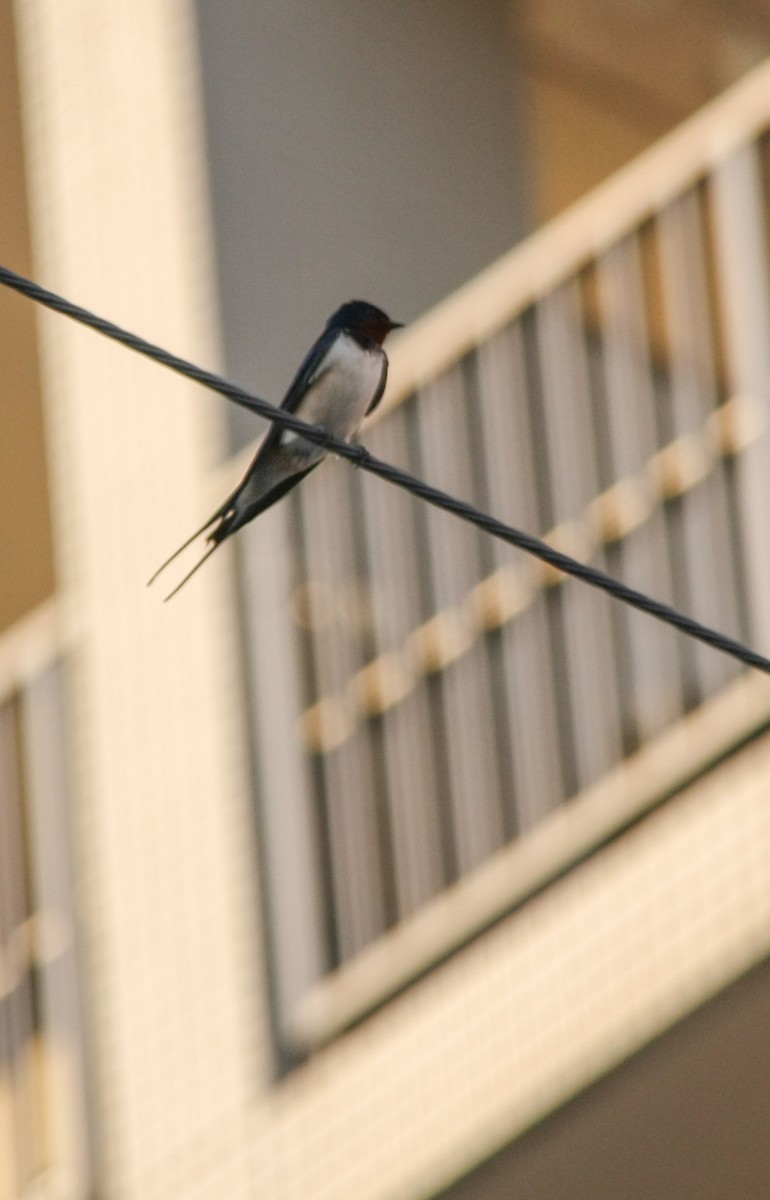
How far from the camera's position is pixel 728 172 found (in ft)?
14.8

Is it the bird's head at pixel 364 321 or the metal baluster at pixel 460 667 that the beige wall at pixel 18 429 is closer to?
the metal baluster at pixel 460 667

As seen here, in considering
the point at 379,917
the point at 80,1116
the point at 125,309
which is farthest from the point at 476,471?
the point at 80,1116

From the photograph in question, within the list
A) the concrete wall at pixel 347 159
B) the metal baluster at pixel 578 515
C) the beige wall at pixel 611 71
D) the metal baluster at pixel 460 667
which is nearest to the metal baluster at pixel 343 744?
the metal baluster at pixel 460 667

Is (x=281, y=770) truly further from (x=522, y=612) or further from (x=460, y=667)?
(x=522, y=612)

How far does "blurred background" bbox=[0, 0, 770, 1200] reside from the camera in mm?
4328

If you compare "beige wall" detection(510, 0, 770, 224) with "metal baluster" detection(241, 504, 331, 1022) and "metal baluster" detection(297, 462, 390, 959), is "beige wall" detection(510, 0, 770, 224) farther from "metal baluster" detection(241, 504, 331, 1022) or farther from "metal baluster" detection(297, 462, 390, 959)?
"metal baluster" detection(241, 504, 331, 1022)

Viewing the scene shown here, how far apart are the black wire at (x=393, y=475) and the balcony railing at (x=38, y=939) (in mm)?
2635

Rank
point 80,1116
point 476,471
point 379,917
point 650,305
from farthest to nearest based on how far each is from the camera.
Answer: point 650,305 → point 476,471 → point 80,1116 → point 379,917

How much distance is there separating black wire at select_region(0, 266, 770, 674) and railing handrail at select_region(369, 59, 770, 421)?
5.88 ft

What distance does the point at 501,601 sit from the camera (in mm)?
4848

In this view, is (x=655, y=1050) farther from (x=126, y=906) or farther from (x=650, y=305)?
(x=650, y=305)

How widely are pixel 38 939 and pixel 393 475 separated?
114 inches

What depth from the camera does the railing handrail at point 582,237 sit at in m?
4.56

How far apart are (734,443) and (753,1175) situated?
54.5 inches
